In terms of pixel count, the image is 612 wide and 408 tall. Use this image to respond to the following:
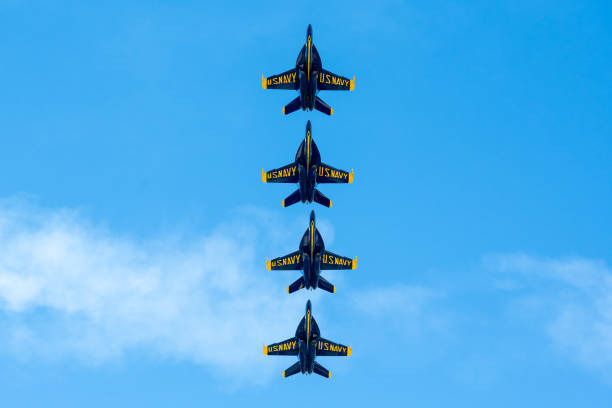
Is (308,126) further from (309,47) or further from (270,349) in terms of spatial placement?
(270,349)

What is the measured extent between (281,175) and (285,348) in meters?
26.9

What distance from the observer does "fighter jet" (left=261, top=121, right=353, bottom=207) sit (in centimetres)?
15150

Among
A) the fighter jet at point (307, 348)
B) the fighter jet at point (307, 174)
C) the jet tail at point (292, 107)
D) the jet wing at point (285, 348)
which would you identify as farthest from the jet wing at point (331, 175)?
the jet wing at point (285, 348)

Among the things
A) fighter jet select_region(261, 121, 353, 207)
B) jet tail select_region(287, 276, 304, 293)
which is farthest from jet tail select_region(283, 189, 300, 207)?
jet tail select_region(287, 276, 304, 293)

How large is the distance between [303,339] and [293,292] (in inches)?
334

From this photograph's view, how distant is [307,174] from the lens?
499 feet

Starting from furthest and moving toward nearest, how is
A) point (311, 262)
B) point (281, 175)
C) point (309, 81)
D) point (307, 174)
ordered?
point (281, 175) → point (311, 262) → point (307, 174) → point (309, 81)

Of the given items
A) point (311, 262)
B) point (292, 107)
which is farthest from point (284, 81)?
point (311, 262)

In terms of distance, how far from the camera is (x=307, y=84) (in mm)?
150125

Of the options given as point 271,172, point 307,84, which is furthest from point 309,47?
point 271,172

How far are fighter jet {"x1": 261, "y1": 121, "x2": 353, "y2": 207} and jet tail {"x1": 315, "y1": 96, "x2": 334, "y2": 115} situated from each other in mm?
4690

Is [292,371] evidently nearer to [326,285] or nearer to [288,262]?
[326,285]

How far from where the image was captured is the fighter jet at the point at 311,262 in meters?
154

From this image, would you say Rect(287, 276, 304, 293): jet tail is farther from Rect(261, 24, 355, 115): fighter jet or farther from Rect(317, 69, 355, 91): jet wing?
Rect(317, 69, 355, 91): jet wing
